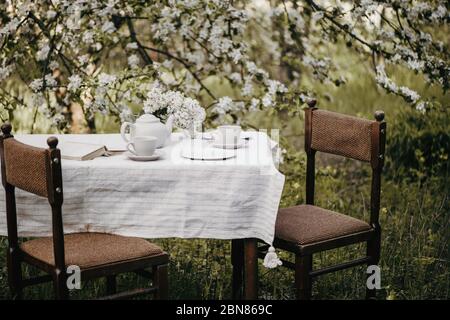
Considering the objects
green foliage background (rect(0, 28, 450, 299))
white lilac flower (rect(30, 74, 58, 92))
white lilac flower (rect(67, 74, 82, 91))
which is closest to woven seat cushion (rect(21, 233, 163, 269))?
green foliage background (rect(0, 28, 450, 299))

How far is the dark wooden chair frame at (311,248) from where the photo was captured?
3285mm

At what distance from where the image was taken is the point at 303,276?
3.38m

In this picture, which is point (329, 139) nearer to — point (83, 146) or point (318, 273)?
point (318, 273)

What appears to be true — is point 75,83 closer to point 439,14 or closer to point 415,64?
point 415,64

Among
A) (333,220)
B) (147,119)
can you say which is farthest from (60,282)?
(333,220)

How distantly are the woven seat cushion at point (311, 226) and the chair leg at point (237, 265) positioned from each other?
252 mm

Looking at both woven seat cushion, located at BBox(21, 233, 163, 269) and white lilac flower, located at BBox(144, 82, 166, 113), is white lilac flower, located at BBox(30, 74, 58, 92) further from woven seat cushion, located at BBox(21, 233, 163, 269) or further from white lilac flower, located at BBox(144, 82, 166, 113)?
woven seat cushion, located at BBox(21, 233, 163, 269)

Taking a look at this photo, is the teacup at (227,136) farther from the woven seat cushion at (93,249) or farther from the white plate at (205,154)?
the woven seat cushion at (93,249)

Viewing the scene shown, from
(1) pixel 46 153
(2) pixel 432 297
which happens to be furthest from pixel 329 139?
(1) pixel 46 153

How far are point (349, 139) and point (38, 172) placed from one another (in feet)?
4.81

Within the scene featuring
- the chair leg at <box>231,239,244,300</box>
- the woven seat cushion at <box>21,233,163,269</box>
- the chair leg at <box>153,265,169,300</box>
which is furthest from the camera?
the chair leg at <box>231,239,244,300</box>

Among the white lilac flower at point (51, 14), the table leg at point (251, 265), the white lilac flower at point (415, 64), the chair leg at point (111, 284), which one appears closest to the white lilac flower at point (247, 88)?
the white lilac flower at point (415, 64)

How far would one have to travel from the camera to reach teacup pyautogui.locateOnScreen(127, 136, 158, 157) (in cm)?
325

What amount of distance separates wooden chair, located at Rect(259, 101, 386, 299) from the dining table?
237 millimetres
